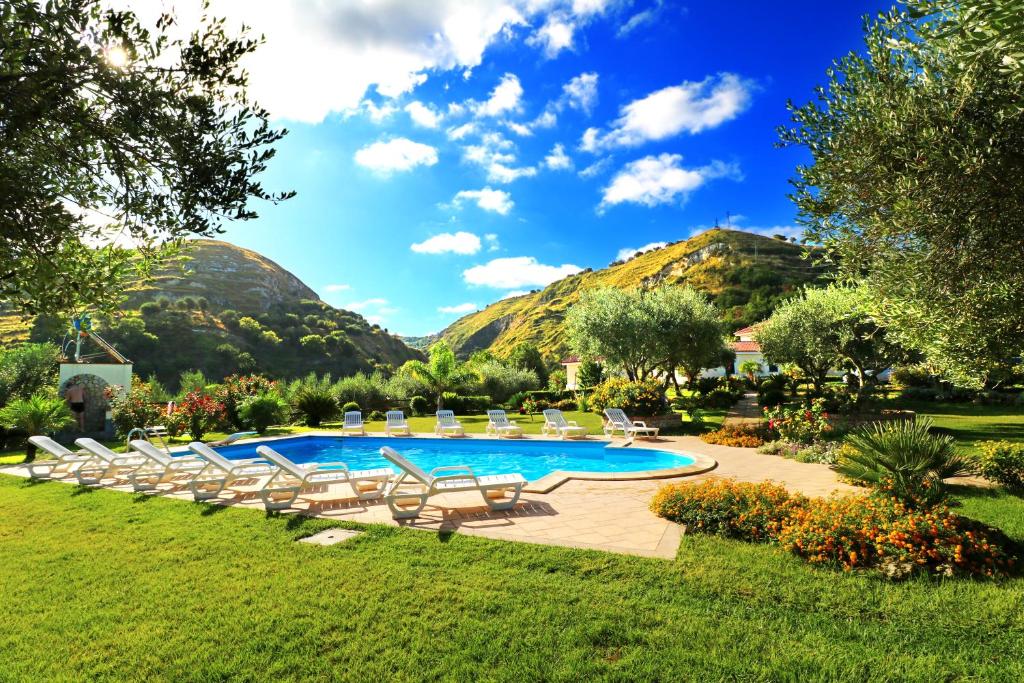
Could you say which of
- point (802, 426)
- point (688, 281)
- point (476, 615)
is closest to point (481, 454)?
point (802, 426)

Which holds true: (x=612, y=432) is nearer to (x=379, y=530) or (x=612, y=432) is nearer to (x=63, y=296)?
(x=379, y=530)

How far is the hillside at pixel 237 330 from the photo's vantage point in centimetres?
4747

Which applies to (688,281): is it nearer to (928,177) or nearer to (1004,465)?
(1004,465)

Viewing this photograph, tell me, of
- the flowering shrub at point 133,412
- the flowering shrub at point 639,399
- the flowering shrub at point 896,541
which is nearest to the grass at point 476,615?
the flowering shrub at point 896,541

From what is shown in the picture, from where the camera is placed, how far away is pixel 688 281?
93.6m

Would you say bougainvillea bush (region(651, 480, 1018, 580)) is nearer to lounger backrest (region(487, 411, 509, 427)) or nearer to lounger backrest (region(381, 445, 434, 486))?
lounger backrest (region(381, 445, 434, 486))

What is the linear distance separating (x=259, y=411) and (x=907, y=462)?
18.6 meters

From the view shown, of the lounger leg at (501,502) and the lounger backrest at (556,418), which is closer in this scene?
the lounger leg at (501,502)

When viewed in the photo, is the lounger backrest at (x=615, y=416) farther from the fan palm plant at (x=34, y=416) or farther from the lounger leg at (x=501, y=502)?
the fan palm plant at (x=34, y=416)

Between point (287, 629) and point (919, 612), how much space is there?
493 centimetres

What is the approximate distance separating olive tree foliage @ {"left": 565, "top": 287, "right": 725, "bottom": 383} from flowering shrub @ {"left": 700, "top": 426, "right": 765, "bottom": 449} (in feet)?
25.5

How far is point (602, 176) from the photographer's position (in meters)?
37.2

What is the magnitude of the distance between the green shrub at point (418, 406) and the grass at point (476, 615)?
21.6 meters

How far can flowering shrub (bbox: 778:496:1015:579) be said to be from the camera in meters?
4.64
